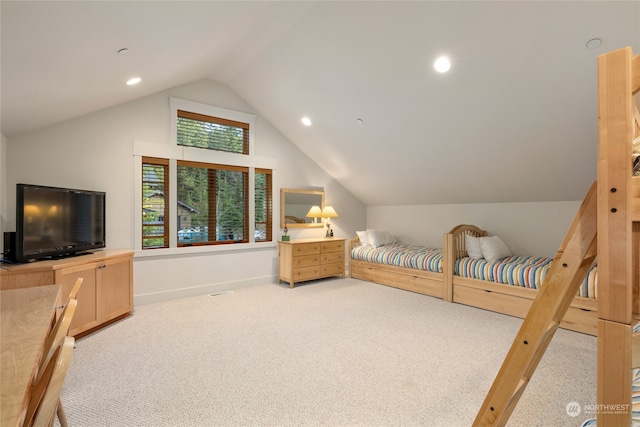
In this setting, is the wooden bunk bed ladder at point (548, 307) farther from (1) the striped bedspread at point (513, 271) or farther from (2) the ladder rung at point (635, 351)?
(1) the striped bedspread at point (513, 271)

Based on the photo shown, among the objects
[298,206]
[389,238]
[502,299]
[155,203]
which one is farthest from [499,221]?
[155,203]

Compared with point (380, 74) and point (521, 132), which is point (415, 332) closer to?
point (521, 132)

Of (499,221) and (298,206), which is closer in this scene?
(499,221)

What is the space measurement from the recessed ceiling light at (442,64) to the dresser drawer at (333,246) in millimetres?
3051

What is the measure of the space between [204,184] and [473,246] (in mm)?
3825

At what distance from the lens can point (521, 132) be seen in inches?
121

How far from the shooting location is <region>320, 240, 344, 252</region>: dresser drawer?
501cm

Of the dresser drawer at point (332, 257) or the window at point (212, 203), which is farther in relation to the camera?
the dresser drawer at point (332, 257)

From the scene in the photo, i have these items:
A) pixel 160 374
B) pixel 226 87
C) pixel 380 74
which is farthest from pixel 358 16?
pixel 160 374

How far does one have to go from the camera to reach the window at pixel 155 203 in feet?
12.9

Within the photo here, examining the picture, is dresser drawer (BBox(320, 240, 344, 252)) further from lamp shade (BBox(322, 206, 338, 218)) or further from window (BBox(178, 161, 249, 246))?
window (BBox(178, 161, 249, 246))

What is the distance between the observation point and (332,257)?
513 centimetres

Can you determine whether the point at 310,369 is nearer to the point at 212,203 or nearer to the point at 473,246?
the point at 473,246

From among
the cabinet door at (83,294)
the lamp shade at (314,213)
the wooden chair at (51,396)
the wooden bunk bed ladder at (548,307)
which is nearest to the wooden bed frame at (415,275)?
the lamp shade at (314,213)
